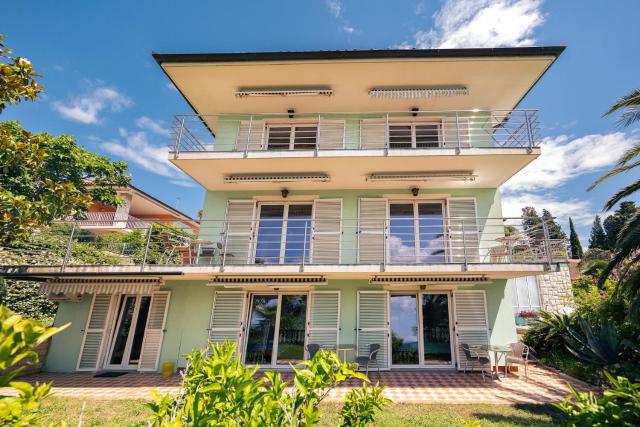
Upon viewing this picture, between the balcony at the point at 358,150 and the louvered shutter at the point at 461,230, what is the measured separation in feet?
3.15

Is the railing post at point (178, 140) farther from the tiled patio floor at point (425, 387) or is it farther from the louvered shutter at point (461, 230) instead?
the louvered shutter at point (461, 230)

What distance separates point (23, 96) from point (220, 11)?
8.31 meters

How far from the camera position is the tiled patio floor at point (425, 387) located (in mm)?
8219

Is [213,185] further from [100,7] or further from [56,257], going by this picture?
[56,257]

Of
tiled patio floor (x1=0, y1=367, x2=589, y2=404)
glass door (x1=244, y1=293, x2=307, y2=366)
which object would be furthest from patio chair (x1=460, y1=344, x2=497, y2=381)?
glass door (x1=244, y1=293, x2=307, y2=366)

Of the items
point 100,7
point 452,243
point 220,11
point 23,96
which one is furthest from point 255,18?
point 452,243

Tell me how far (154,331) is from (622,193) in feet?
57.7

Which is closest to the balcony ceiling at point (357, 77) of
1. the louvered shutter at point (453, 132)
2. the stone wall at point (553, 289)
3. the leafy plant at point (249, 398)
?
the louvered shutter at point (453, 132)

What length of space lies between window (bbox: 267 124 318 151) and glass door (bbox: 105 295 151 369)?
888 cm

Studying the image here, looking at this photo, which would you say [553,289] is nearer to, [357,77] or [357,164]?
[357,164]

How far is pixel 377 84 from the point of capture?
12414 mm

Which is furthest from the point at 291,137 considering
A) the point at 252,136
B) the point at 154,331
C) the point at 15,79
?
the point at 154,331

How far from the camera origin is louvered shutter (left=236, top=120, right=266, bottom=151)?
44.3ft

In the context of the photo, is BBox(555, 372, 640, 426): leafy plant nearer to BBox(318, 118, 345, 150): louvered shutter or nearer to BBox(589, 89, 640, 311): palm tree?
BBox(589, 89, 640, 311): palm tree
